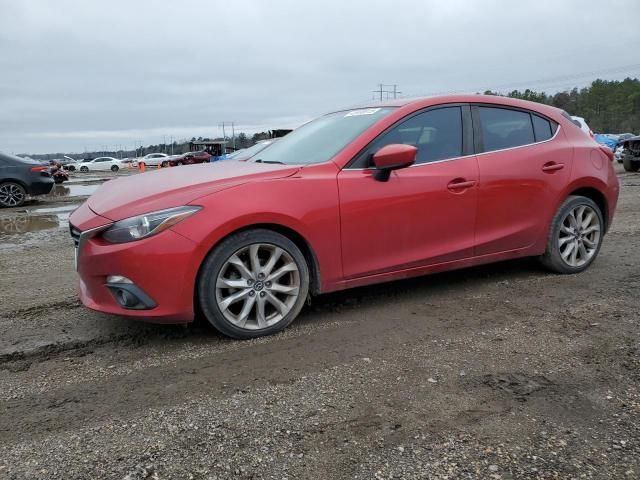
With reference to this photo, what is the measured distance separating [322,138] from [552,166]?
1990 millimetres

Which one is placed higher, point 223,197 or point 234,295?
point 223,197

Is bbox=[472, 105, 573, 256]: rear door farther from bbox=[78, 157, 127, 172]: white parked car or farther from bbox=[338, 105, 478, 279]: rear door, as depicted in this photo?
bbox=[78, 157, 127, 172]: white parked car

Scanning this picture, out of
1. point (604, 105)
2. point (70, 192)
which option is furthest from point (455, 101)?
point (604, 105)

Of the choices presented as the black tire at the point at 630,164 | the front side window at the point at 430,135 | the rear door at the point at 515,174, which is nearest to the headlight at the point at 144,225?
the front side window at the point at 430,135

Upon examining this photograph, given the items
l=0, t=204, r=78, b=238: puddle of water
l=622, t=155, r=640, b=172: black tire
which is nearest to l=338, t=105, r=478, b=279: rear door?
l=0, t=204, r=78, b=238: puddle of water

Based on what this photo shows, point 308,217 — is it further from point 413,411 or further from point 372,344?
point 413,411

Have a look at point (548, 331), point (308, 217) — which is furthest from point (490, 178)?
point (308, 217)

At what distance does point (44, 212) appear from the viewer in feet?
36.5

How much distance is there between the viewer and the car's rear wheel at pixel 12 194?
12133 millimetres

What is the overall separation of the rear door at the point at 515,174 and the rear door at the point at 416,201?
136 mm

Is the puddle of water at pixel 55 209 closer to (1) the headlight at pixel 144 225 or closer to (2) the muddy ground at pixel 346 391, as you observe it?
(2) the muddy ground at pixel 346 391

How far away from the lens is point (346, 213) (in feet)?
11.6

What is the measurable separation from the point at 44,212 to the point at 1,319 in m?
8.09

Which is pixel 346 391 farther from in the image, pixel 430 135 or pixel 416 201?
pixel 430 135
